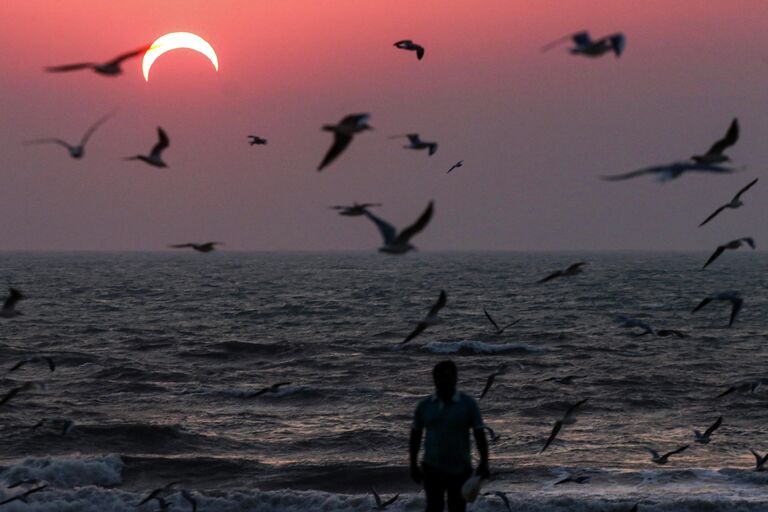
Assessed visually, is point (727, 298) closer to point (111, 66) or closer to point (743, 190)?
point (743, 190)

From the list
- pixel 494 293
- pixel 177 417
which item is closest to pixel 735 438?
pixel 177 417

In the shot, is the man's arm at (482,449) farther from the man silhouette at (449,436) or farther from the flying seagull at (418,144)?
the flying seagull at (418,144)

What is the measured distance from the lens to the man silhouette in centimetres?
788

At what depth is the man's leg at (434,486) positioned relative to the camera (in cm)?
807

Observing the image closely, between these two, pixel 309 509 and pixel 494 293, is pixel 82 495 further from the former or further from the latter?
pixel 494 293

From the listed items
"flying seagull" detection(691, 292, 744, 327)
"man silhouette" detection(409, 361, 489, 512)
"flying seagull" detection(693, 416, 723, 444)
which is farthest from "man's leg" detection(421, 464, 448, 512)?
"flying seagull" detection(693, 416, 723, 444)

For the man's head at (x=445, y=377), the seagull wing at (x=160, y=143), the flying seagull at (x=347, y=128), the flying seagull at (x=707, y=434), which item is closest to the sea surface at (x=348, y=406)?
the flying seagull at (x=707, y=434)

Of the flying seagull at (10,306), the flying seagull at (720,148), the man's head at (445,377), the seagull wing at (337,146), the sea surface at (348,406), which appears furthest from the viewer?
the sea surface at (348,406)

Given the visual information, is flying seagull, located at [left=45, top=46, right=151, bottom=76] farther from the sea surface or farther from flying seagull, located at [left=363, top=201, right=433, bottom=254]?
the sea surface

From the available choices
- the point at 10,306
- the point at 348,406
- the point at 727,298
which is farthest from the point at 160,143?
the point at 348,406

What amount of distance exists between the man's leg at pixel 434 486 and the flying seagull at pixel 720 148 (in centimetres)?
367

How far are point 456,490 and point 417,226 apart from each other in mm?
2396

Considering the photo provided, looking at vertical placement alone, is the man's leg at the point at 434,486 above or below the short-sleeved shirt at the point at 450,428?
below

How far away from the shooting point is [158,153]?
10.7 m
